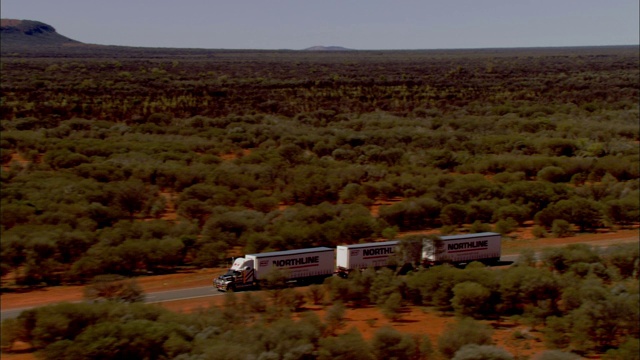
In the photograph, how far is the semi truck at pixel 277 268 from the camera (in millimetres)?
23359

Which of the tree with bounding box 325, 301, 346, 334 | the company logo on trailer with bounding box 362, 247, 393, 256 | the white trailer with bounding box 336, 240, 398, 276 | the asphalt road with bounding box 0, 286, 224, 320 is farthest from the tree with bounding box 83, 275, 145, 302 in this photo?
the company logo on trailer with bounding box 362, 247, 393, 256

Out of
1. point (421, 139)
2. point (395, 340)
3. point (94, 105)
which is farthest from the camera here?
point (94, 105)

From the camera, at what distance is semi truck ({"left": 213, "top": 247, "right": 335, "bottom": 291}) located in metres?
23.4

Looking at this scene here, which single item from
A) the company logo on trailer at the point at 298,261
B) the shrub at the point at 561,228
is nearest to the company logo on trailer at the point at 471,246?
the company logo on trailer at the point at 298,261

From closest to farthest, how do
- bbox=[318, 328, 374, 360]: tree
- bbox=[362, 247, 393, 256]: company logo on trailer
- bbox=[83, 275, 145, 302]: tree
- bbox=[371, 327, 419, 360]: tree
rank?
1. bbox=[318, 328, 374, 360]: tree
2. bbox=[371, 327, 419, 360]: tree
3. bbox=[83, 275, 145, 302]: tree
4. bbox=[362, 247, 393, 256]: company logo on trailer

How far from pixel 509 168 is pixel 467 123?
2054cm

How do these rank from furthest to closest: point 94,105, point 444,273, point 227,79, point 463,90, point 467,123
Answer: point 227,79, point 463,90, point 94,105, point 467,123, point 444,273

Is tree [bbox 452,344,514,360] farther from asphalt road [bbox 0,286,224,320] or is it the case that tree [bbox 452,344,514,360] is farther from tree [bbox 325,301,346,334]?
asphalt road [bbox 0,286,224,320]

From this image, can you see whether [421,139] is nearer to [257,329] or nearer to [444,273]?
[444,273]

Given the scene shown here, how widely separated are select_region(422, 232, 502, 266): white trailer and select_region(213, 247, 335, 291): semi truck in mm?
3658

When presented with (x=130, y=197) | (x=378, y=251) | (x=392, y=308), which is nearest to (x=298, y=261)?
(x=378, y=251)

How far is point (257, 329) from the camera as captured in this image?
16453 millimetres

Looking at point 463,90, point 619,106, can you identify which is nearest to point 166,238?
point 619,106

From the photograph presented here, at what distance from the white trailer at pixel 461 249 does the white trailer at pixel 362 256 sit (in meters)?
1.33
